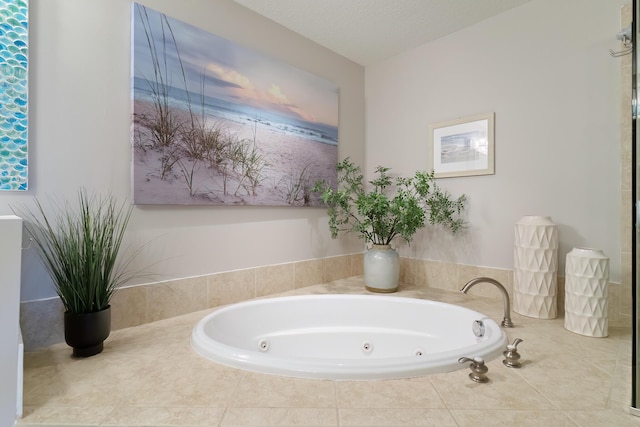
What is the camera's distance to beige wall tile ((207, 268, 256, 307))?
5.37 ft

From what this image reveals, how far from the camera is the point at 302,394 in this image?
866mm

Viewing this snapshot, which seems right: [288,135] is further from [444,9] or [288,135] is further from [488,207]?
[488,207]

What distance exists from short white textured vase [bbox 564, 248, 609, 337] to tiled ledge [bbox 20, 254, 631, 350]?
23 centimetres

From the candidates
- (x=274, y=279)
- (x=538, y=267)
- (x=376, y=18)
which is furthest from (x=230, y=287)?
(x=376, y=18)

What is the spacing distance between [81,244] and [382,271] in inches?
62.5

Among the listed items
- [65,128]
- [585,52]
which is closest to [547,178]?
[585,52]

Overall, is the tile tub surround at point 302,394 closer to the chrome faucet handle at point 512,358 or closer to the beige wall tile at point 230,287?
the chrome faucet handle at point 512,358

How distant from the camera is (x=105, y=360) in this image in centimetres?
107

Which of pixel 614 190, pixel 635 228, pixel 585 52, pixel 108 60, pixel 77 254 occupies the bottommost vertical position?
pixel 77 254

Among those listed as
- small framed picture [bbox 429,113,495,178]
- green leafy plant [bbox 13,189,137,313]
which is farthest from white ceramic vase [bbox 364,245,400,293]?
green leafy plant [bbox 13,189,137,313]

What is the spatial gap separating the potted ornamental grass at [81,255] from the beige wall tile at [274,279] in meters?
0.75

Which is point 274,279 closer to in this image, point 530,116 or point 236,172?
point 236,172

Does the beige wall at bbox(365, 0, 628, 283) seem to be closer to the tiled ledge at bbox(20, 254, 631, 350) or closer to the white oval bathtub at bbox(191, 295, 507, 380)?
the tiled ledge at bbox(20, 254, 631, 350)

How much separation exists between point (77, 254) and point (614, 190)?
237cm
